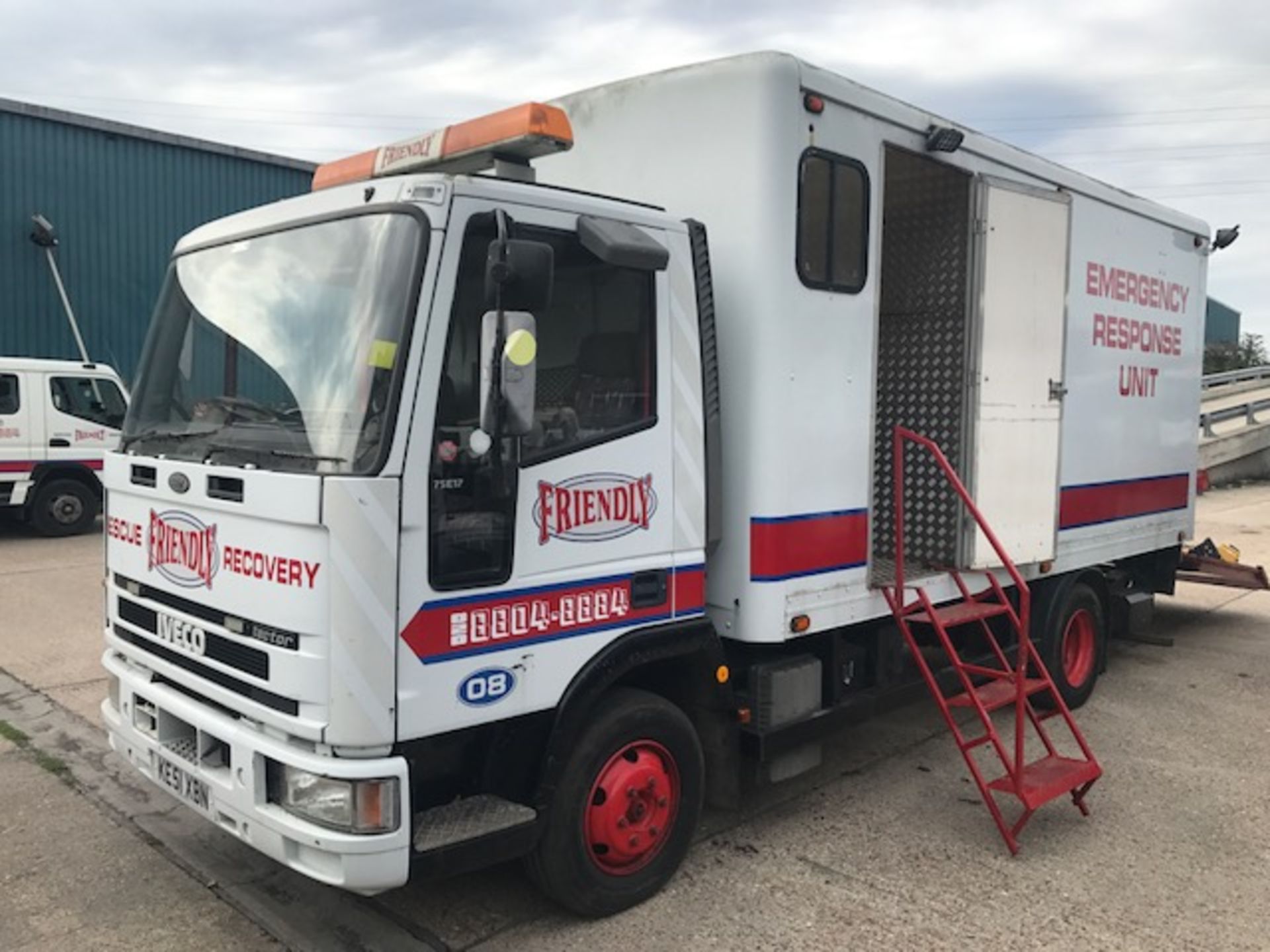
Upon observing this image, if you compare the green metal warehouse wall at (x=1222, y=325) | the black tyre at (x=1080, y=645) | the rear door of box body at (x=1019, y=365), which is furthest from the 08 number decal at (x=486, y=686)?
the green metal warehouse wall at (x=1222, y=325)

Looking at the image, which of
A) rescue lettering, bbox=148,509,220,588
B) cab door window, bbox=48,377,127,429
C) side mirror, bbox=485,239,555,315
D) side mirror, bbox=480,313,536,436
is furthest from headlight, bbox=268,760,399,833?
cab door window, bbox=48,377,127,429

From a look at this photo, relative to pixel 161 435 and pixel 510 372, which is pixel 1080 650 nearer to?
pixel 510 372

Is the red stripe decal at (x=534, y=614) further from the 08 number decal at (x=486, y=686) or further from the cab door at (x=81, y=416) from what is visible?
the cab door at (x=81, y=416)

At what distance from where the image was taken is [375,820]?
295cm

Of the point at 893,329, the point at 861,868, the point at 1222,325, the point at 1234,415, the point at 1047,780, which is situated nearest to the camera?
the point at 861,868

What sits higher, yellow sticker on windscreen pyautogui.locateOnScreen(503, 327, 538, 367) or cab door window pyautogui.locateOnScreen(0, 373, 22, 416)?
yellow sticker on windscreen pyautogui.locateOnScreen(503, 327, 538, 367)

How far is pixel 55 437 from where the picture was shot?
1235 centimetres

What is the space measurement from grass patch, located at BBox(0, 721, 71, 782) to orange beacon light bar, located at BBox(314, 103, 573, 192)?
3.19m

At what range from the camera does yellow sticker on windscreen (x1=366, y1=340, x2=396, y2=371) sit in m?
2.98

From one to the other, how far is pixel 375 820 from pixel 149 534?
1399mm

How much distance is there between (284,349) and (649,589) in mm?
1488

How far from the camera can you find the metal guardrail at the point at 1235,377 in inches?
1172

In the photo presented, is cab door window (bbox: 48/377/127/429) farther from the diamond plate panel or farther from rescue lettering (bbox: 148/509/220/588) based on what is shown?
the diamond plate panel

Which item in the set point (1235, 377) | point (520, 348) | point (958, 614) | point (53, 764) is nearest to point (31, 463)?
point (53, 764)
